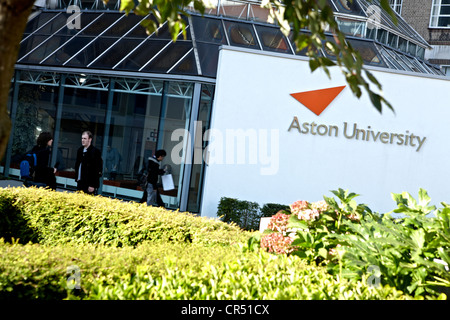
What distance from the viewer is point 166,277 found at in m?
3.47

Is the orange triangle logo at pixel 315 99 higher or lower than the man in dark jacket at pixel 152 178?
higher

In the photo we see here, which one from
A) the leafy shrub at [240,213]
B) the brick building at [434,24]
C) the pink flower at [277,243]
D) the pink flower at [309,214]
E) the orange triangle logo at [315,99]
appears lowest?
the leafy shrub at [240,213]

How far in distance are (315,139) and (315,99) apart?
0.96m

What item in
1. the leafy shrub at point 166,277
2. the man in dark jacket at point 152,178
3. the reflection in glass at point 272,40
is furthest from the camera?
the reflection in glass at point 272,40

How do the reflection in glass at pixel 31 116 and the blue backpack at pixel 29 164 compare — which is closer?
the blue backpack at pixel 29 164

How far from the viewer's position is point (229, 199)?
1180 centimetres

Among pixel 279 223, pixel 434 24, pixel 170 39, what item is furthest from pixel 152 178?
pixel 434 24

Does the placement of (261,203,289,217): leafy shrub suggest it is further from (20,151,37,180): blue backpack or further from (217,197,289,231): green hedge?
(20,151,37,180): blue backpack

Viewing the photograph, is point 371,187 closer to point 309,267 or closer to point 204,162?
point 204,162

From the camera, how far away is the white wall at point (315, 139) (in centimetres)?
1220

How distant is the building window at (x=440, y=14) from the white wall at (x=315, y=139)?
1451cm

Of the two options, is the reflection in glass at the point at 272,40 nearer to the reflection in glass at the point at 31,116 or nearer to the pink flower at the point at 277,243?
the reflection in glass at the point at 31,116

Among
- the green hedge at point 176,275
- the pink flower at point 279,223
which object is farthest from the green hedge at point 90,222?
the pink flower at point 279,223

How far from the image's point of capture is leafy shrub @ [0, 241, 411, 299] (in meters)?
3.24
